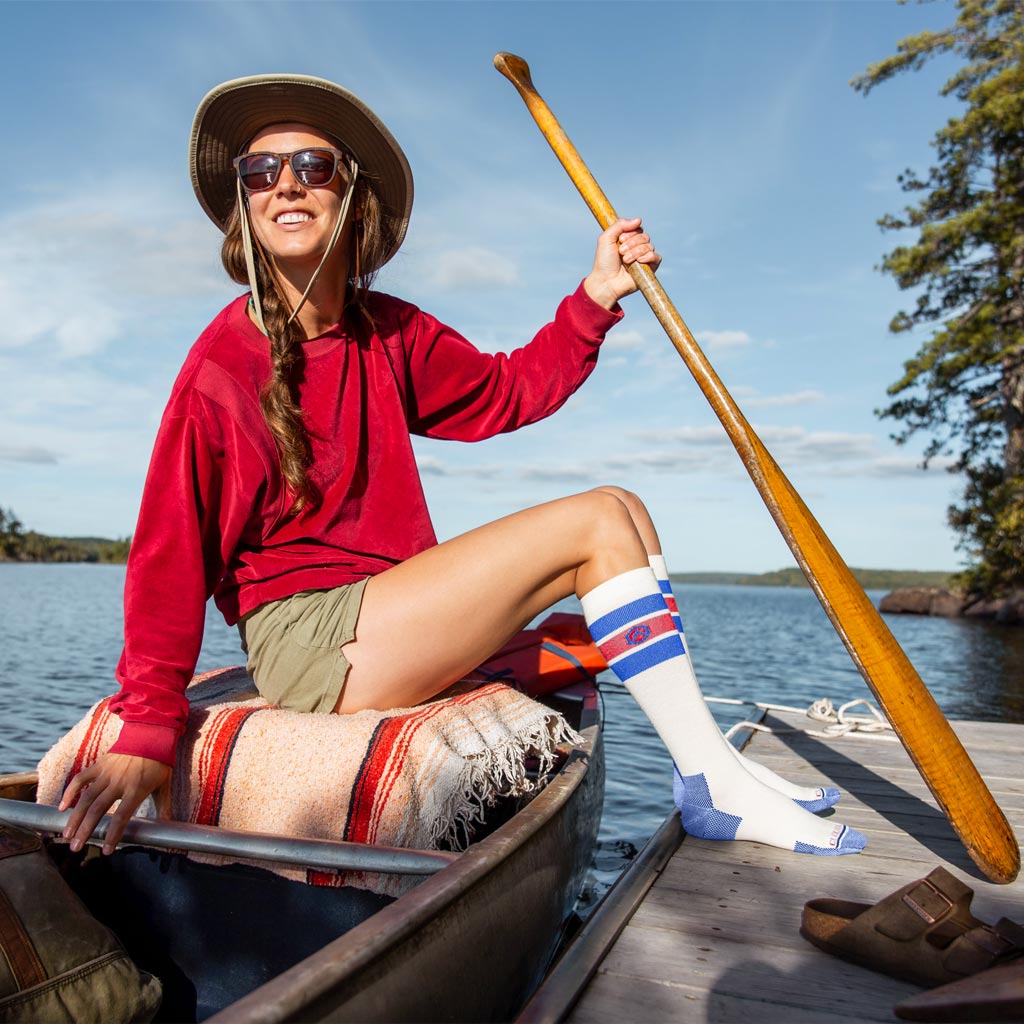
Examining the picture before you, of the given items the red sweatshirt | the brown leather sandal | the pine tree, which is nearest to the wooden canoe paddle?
the brown leather sandal

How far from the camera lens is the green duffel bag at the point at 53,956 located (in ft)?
4.83

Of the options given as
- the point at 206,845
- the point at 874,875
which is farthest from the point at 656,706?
the point at 206,845

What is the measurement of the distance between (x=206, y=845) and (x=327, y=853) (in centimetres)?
25

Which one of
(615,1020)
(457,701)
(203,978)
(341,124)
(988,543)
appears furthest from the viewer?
(988,543)

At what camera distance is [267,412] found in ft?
7.18

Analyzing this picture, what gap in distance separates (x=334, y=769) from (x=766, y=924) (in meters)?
0.91

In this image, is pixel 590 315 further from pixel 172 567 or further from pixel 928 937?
pixel 928 937

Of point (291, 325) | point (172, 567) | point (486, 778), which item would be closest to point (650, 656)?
point (486, 778)

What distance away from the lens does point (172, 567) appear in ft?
6.54

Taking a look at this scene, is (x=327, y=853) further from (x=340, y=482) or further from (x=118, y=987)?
(x=340, y=482)

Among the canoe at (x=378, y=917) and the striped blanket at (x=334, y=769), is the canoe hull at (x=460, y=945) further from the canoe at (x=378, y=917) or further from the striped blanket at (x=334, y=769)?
the striped blanket at (x=334, y=769)

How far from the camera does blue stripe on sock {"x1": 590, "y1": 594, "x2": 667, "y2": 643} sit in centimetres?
205

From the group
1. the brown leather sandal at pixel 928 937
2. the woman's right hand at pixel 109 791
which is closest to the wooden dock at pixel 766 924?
the brown leather sandal at pixel 928 937

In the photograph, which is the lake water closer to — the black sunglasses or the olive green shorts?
the olive green shorts
